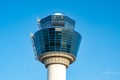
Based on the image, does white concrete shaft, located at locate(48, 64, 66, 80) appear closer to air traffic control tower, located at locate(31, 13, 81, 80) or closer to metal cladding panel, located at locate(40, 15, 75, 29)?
air traffic control tower, located at locate(31, 13, 81, 80)

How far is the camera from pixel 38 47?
80.0 m

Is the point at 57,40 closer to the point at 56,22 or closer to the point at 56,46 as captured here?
the point at 56,46

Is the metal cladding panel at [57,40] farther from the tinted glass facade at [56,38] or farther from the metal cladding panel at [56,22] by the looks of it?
the metal cladding panel at [56,22]

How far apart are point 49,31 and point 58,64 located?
9.85 m

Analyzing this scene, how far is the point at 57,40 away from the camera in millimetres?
77688

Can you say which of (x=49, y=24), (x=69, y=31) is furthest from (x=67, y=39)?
(x=49, y=24)

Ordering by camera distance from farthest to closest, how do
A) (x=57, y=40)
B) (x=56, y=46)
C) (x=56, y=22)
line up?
(x=56, y=22), (x=57, y=40), (x=56, y=46)

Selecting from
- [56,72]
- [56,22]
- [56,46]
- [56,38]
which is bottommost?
[56,72]

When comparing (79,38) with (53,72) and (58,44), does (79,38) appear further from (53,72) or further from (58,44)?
(53,72)

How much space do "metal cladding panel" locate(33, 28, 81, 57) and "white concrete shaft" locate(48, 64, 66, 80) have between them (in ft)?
15.6

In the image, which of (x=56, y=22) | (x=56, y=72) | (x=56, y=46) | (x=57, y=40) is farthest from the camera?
(x=56, y=22)

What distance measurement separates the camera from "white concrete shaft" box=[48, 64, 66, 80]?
242 ft

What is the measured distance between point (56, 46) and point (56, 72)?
773 cm

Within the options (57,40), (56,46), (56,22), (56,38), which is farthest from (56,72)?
(56,22)
